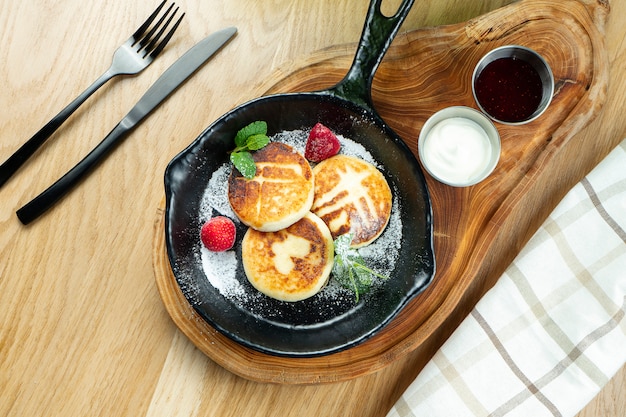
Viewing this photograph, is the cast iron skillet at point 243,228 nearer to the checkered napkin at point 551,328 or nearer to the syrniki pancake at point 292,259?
the syrniki pancake at point 292,259

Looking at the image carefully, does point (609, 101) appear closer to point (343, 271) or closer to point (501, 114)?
point (501, 114)

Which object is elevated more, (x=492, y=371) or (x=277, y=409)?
(x=277, y=409)

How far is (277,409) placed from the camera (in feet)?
4.86

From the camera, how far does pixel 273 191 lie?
1363mm

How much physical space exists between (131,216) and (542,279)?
1.15 metres

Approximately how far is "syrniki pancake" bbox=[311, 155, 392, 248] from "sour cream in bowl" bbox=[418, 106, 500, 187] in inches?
5.7

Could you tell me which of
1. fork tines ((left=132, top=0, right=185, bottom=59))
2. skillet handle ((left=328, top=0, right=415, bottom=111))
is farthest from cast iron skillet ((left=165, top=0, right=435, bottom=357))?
fork tines ((left=132, top=0, right=185, bottom=59))

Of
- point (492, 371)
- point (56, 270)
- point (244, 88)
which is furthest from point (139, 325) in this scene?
point (492, 371)

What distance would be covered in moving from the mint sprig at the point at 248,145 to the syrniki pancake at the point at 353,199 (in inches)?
7.1

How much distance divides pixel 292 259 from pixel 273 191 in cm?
18

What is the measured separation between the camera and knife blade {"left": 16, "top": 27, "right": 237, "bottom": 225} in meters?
1.46

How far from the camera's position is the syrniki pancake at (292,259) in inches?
54.1

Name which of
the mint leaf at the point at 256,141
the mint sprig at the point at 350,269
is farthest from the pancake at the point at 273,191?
the mint sprig at the point at 350,269

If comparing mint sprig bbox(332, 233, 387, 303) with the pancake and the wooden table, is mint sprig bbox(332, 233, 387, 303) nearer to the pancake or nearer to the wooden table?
the pancake
